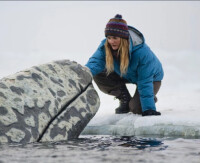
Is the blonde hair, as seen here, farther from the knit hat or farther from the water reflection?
the water reflection

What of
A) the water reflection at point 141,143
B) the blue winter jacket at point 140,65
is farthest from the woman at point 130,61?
the water reflection at point 141,143

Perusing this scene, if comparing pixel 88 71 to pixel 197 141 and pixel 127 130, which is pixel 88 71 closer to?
pixel 127 130

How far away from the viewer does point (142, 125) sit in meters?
4.41

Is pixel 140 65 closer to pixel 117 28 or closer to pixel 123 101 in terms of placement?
pixel 117 28


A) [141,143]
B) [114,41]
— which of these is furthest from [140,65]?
[141,143]

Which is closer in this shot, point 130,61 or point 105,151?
point 105,151

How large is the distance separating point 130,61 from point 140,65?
4.9 inches

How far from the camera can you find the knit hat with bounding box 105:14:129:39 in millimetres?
4477

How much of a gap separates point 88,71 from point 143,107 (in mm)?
828

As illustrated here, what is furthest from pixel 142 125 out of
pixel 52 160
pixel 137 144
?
pixel 52 160

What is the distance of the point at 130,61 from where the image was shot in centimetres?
469

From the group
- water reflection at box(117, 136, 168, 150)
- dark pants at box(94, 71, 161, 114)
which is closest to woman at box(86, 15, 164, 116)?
dark pants at box(94, 71, 161, 114)

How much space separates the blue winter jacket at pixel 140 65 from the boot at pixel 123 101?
1.87 feet

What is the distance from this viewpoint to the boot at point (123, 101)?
5.33m
